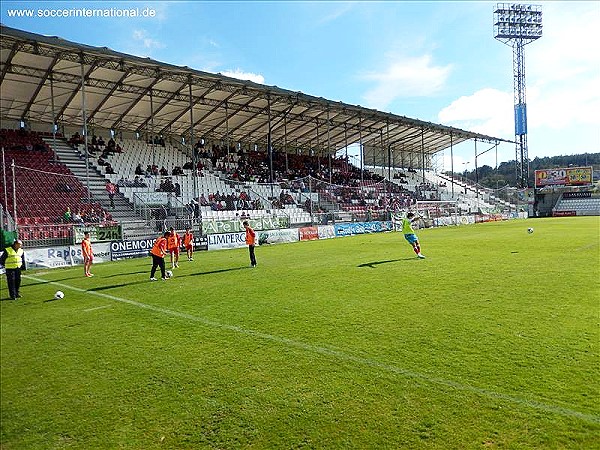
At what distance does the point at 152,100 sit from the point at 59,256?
18.1 metres

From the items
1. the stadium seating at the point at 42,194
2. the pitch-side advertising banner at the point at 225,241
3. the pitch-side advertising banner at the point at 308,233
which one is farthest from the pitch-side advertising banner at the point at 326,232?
the stadium seating at the point at 42,194

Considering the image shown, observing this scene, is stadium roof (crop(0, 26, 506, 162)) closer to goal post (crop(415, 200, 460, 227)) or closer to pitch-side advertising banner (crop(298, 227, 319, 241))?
pitch-side advertising banner (crop(298, 227, 319, 241))

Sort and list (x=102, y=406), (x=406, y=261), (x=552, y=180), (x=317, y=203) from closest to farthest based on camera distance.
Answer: (x=102, y=406) → (x=406, y=261) → (x=317, y=203) → (x=552, y=180)

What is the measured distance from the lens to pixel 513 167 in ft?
283

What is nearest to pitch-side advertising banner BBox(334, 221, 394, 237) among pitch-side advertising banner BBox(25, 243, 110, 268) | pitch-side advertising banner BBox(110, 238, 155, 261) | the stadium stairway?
the stadium stairway

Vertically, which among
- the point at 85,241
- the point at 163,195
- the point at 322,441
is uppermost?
the point at 163,195

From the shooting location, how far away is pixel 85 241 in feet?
49.7

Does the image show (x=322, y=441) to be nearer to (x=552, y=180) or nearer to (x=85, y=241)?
(x=85, y=241)

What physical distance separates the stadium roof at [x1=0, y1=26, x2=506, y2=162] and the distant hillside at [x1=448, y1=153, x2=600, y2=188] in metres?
33.2

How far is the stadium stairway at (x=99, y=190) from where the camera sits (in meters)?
22.4

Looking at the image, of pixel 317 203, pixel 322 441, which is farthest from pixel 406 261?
pixel 317 203

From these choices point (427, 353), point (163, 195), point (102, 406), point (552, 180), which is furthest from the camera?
point (552, 180)

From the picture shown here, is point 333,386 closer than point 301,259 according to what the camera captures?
Yes

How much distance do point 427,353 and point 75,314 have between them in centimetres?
617
